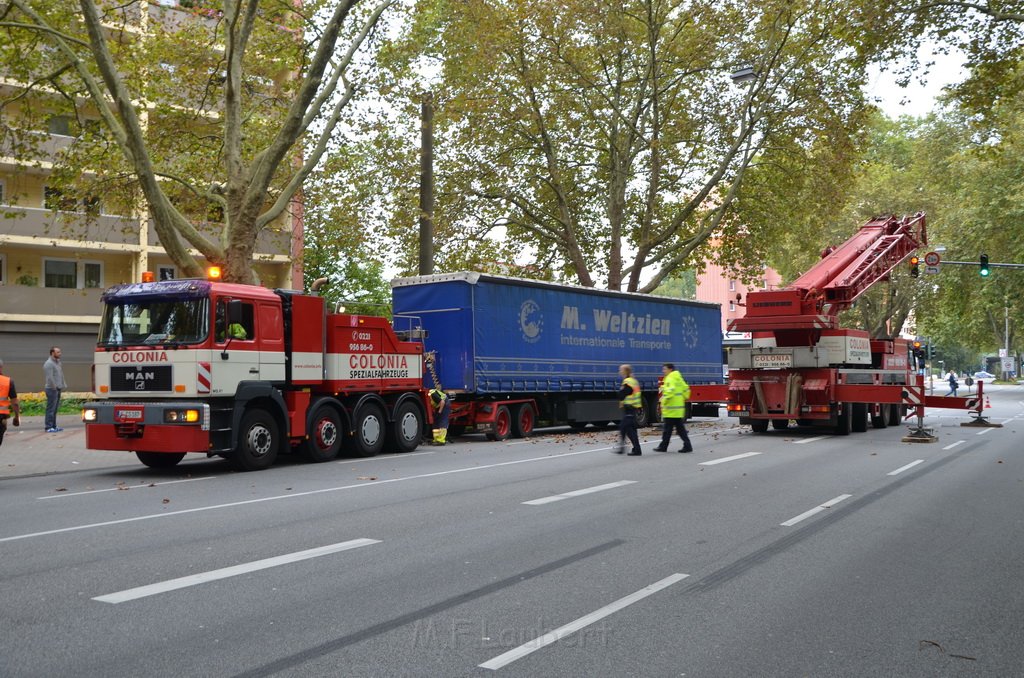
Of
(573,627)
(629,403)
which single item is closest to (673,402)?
(629,403)

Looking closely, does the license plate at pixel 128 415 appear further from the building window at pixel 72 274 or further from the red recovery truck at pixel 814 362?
the building window at pixel 72 274

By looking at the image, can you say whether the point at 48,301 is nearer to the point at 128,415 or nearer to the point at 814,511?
the point at 128,415

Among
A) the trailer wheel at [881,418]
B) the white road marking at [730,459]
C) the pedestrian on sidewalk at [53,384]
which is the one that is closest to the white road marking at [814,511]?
the white road marking at [730,459]

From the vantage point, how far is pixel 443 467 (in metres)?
14.2

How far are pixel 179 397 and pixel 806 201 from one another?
25.0m

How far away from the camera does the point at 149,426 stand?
13.1 meters

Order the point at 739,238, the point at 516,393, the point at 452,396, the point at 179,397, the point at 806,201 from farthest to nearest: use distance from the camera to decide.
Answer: the point at 739,238
the point at 806,201
the point at 516,393
the point at 452,396
the point at 179,397

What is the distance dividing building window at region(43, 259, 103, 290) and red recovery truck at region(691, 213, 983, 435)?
25.0 metres

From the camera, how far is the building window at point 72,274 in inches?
1357

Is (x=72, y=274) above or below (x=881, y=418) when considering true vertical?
above

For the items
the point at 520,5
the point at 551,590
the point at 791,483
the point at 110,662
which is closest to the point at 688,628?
the point at 551,590

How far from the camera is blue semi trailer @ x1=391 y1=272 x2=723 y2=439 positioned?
1952 cm

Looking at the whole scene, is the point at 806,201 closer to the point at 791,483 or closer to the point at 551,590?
the point at 791,483

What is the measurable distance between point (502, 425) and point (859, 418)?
870 cm
